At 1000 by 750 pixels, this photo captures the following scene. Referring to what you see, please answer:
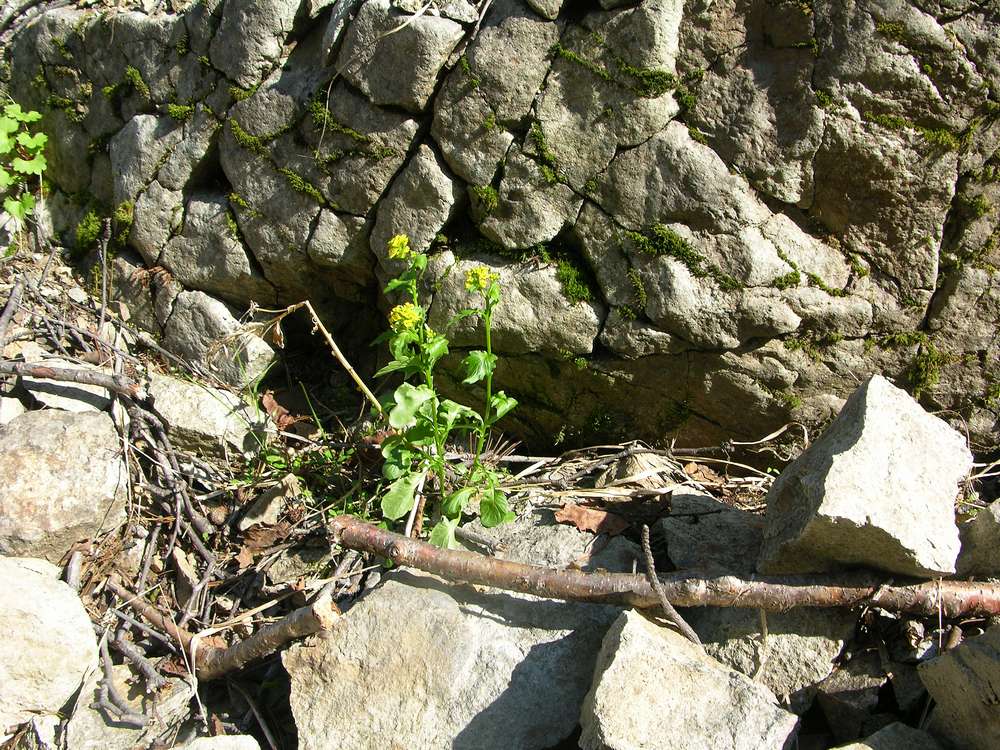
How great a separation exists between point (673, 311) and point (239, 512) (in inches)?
85.0

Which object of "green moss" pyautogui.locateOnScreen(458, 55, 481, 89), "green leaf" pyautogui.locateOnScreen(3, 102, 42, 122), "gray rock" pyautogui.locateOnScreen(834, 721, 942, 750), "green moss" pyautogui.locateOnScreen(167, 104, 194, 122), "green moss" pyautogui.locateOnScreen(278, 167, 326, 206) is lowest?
"gray rock" pyautogui.locateOnScreen(834, 721, 942, 750)

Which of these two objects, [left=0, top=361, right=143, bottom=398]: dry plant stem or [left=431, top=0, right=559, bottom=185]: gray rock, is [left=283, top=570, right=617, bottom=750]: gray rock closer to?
[left=0, top=361, right=143, bottom=398]: dry plant stem

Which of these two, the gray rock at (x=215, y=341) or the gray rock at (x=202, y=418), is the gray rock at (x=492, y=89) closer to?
the gray rock at (x=215, y=341)

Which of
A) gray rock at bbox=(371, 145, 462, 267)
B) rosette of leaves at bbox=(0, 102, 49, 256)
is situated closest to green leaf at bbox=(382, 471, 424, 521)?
gray rock at bbox=(371, 145, 462, 267)

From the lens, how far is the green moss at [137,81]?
14.2 feet

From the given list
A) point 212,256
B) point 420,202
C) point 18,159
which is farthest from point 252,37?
point 18,159

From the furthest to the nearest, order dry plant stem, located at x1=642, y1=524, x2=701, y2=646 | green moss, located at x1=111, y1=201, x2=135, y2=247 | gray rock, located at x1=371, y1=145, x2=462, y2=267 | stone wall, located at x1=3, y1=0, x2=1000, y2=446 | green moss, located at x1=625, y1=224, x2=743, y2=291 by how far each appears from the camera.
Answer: green moss, located at x1=111, y1=201, x2=135, y2=247 → gray rock, located at x1=371, y1=145, x2=462, y2=267 → green moss, located at x1=625, y1=224, x2=743, y2=291 → stone wall, located at x1=3, y1=0, x2=1000, y2=446 → dry plant stem, located at x1=642, y1=524, x2=701, y2=646

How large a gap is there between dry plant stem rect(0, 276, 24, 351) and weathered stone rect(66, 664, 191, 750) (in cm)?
188

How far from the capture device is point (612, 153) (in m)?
3.45

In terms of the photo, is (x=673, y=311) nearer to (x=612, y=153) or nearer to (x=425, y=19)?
(x=612, y=153)

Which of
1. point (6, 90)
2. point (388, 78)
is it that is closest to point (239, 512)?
point (388, 78)

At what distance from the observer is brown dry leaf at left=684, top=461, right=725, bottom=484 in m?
3.60

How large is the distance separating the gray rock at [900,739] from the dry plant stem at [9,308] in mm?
4073

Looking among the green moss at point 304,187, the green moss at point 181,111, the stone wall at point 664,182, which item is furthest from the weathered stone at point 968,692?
the green moss at point 181,111
